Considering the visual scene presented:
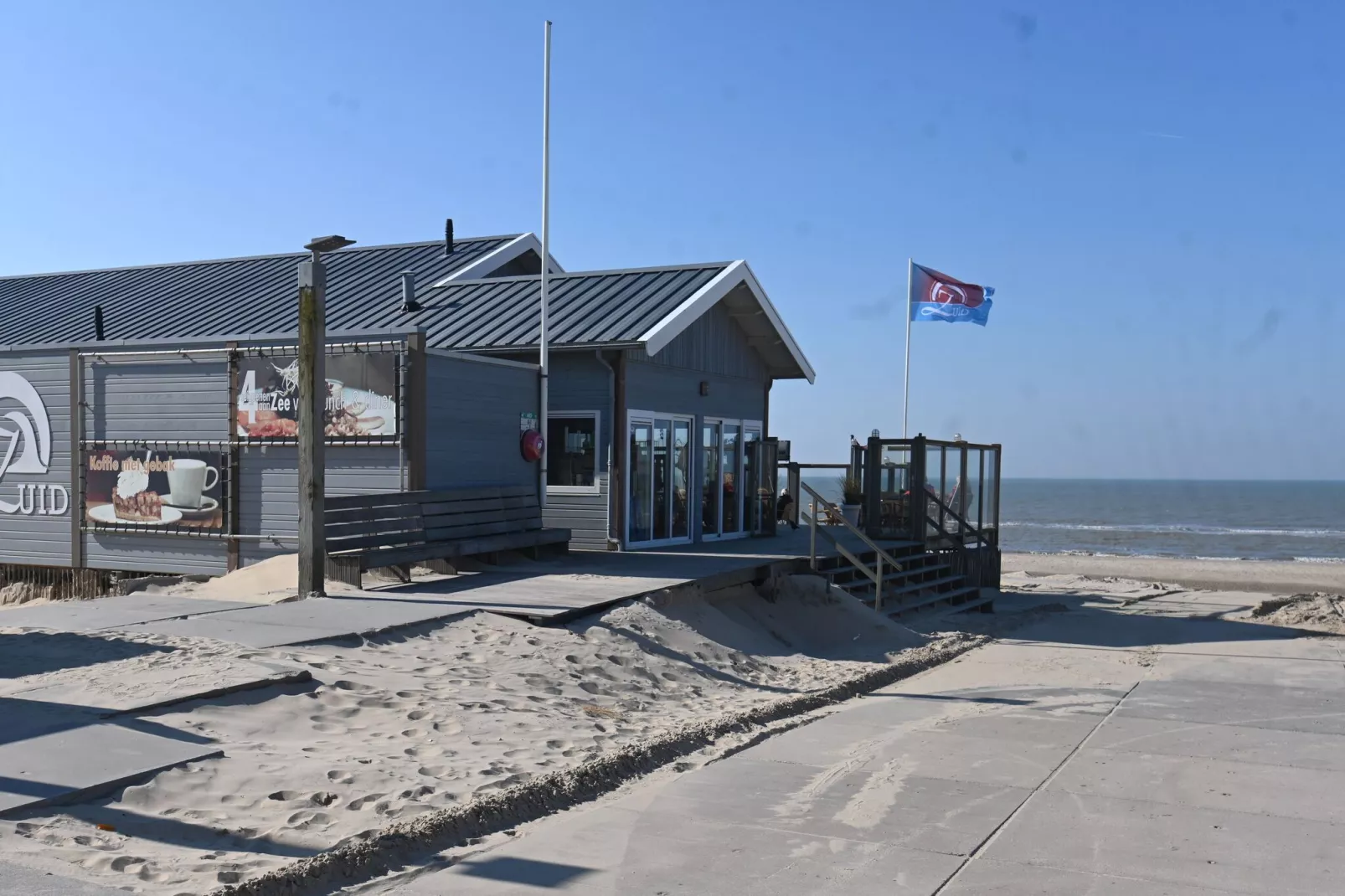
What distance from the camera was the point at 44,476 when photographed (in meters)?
16.2

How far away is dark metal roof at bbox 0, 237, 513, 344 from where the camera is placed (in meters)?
20.9

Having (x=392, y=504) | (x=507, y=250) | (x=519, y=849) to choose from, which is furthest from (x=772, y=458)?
(x=519, y=849)

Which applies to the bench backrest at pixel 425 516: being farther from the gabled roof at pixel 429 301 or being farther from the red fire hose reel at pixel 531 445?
the gabled roof at pixel 429 301

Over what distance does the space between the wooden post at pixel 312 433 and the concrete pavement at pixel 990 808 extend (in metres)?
5.26

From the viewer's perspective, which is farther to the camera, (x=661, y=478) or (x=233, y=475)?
(x=661, y=478)

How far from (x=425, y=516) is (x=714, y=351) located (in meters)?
7.99

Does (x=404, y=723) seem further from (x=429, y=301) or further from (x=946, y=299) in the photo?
(x=946, y=299)

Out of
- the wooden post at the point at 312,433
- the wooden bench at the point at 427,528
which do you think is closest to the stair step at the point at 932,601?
the wooden bench at the point at 427,528

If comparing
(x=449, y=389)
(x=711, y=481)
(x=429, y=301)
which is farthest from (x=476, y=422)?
(x=711, y=481)

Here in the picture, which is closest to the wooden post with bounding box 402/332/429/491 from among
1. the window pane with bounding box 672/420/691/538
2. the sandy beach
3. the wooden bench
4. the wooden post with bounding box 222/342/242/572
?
the wooden bench

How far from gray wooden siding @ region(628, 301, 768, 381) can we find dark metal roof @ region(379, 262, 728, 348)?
691 millimetres

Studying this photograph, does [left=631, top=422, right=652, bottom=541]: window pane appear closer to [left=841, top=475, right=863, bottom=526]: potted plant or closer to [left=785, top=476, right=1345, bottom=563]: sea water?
[left=841, top=475, right=863, bottom=526]: potted plant

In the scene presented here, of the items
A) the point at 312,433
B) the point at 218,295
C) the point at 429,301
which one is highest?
the point at 218,295

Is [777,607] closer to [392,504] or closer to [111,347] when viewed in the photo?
[392,504]
